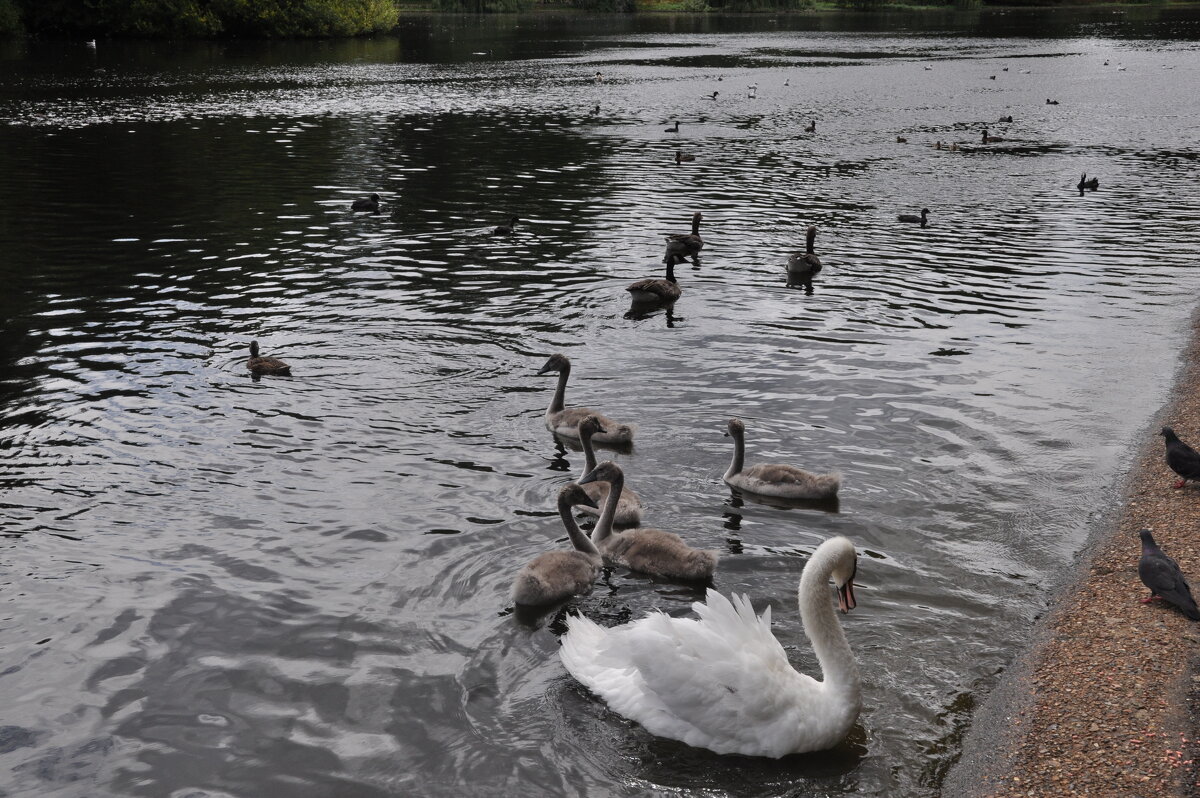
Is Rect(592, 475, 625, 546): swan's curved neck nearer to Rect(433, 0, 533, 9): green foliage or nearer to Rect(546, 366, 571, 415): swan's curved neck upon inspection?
Rect(546, 366, 571, 415): swan's curved neck

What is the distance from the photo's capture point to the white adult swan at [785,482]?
11734mm

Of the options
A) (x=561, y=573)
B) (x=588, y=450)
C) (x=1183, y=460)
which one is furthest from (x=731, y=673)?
(x=1183, y=460)

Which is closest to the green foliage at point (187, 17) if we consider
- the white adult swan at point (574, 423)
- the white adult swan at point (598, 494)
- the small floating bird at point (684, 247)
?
the small floating bird at point (684, 247)

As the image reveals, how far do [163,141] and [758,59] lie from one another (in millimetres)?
53938

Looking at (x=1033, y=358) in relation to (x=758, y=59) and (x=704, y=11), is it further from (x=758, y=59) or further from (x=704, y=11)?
(x=704, y=11)

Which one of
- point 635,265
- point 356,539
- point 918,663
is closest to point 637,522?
point 356,539

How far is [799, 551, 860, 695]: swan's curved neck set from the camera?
7613 millimetres

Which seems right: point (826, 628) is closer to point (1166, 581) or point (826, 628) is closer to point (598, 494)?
point (1166, 581)

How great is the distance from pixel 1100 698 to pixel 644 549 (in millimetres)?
4314

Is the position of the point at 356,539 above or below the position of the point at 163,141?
below

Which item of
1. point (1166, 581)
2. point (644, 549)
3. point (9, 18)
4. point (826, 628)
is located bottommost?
point (644, 549)

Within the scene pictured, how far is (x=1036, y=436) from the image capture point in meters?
13.5

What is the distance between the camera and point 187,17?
300 feet

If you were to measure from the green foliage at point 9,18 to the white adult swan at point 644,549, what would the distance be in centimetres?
9756
